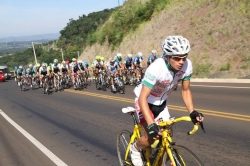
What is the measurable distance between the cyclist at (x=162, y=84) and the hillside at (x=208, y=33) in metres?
14.4

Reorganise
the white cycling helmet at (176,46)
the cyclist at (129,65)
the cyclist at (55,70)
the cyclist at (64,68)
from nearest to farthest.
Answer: the white cycling helmet at (176,46) → the cyclist at (129,65) → the cyclist at (55,70) → the cyclist at (64,68)

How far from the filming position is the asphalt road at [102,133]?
19.6 ft

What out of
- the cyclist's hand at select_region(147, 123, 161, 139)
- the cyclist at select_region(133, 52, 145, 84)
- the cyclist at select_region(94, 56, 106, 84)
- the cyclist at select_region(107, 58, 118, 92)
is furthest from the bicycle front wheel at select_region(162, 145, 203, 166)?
the cyclist at select_region(94, 56, 106, 84)

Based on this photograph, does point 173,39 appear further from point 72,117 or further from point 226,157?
point 72,117

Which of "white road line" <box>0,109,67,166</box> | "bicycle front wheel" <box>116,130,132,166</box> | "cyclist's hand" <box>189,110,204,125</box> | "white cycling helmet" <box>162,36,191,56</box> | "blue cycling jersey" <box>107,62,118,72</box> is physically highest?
"white cycling helmet" <box>162,36,191,56</box>

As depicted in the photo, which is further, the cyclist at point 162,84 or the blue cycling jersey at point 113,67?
the blue cycling jersey at point 113,67

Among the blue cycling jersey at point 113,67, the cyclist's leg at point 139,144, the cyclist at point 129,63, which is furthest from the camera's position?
the cyclist at point 129,63

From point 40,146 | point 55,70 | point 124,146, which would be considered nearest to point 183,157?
point 124,146

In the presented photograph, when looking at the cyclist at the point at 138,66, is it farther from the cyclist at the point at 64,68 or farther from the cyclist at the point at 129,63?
the cyclist at the point at 64,68

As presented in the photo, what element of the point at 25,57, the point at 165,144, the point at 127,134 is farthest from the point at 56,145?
the point at 25,57

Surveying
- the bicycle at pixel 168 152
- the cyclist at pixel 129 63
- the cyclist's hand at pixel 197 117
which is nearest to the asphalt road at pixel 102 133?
the bicycle at pixel 168 152

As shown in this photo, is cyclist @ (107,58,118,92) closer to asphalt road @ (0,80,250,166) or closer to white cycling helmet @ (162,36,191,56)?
asphalt road @ (0,80,250,166)

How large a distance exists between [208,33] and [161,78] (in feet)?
71.5

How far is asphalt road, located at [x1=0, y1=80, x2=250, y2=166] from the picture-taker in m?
5.98
